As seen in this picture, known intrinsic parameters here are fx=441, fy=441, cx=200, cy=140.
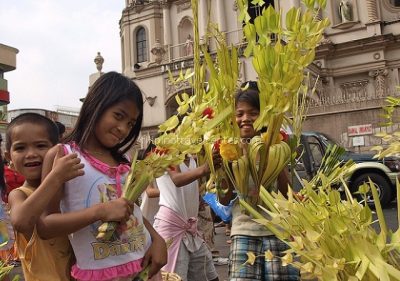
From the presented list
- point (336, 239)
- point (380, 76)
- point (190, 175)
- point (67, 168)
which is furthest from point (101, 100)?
point (380, 76)

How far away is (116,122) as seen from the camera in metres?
1.71

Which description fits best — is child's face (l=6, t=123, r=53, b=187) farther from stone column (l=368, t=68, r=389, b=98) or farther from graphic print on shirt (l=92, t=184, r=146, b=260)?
stone column (l=368, t=68, r=389, b=98)

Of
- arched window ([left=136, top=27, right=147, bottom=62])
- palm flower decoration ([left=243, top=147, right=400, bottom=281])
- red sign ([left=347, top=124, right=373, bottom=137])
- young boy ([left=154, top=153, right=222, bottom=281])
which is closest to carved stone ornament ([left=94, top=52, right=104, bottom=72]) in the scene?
arched window ([left=136, top=27, right=147, bottom=62])

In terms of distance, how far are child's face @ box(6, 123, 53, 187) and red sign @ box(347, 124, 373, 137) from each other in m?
13.3

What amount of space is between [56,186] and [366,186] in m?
0.98

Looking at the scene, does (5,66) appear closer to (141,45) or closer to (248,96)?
(141,45)

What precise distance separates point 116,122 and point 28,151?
0.43m

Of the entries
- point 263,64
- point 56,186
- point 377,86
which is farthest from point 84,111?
point 377,86

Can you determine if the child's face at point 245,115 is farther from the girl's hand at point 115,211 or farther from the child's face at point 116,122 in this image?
the girl's hand at point 115,211

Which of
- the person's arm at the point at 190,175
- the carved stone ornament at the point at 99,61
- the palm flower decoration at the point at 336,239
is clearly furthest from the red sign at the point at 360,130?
the carved stone ornament at the point at 99,61

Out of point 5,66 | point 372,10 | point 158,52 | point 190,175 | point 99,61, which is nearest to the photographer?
point 190,175

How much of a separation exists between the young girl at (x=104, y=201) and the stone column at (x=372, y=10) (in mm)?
21755

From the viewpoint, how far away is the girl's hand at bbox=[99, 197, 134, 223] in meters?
1.48

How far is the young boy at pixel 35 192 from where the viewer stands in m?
1.48
